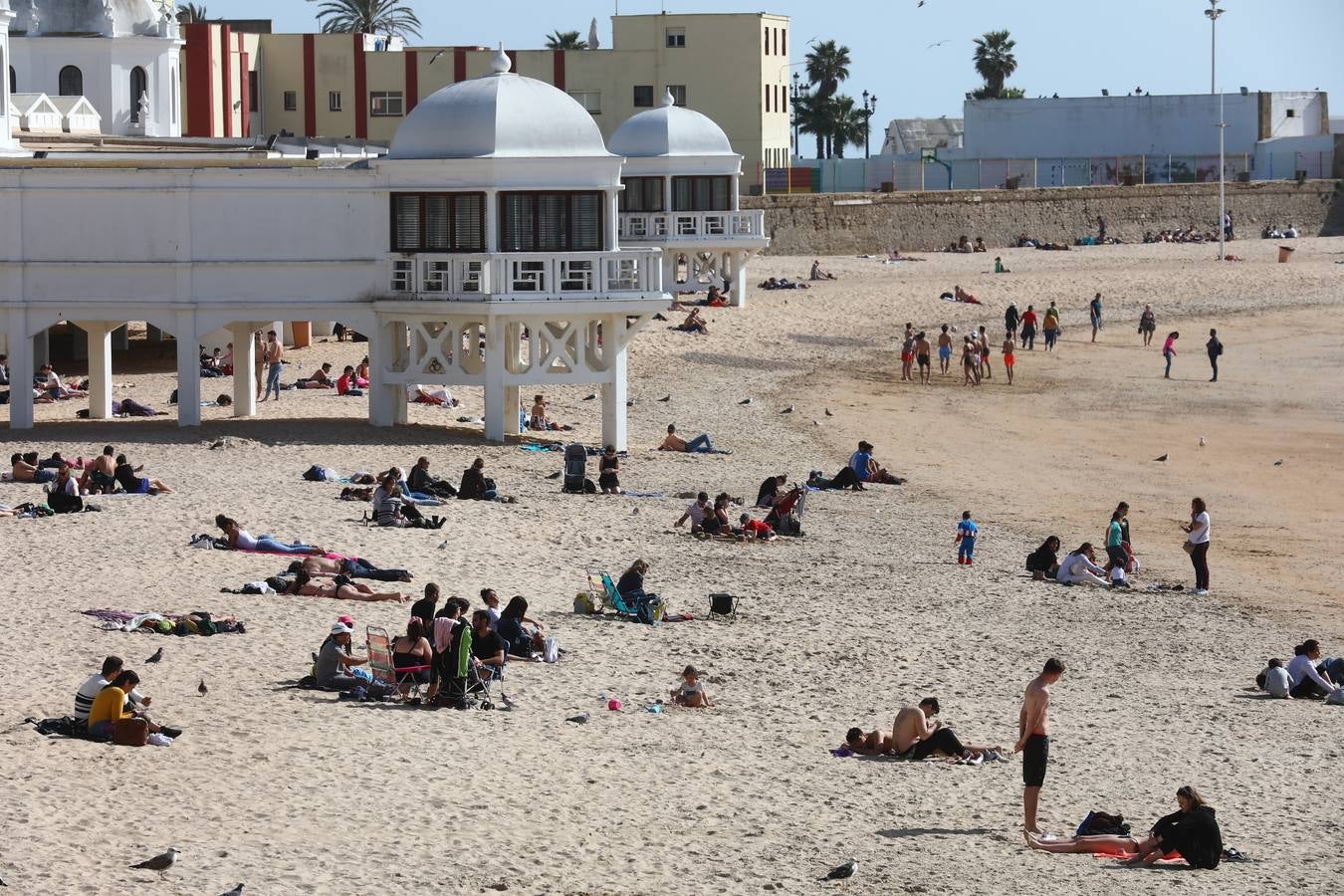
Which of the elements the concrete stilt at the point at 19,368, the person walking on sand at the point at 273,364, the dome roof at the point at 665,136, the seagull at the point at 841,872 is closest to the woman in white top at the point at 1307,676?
the seagull at the point at 841,872

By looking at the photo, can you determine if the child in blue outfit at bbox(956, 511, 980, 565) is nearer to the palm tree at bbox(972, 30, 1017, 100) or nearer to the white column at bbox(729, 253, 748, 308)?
the white column at bbox(729, 253, 748, 308)

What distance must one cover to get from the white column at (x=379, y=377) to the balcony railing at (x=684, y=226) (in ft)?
66.0

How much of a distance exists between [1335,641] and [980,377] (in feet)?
76.4

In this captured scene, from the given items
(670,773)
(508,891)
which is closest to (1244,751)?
(670,773)

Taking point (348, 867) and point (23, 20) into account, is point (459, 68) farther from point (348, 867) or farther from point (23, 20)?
point (348, 867)

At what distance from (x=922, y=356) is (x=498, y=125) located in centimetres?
1634

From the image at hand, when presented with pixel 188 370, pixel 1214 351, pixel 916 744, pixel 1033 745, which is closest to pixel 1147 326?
pixel 1214 351

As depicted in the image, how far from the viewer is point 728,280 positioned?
174 ft

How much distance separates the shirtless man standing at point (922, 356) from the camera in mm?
43562

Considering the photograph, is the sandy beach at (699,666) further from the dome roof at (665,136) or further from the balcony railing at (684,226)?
the dome roof at (665,136)

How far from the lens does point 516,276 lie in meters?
29.5

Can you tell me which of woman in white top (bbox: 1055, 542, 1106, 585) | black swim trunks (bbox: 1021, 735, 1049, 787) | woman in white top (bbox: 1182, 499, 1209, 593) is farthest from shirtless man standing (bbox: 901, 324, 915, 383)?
black swim trunks (bbox: 1021, 735, 1049, 787)

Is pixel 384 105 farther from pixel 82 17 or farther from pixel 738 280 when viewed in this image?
pixel 738 280

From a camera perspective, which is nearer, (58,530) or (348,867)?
(348,867)
